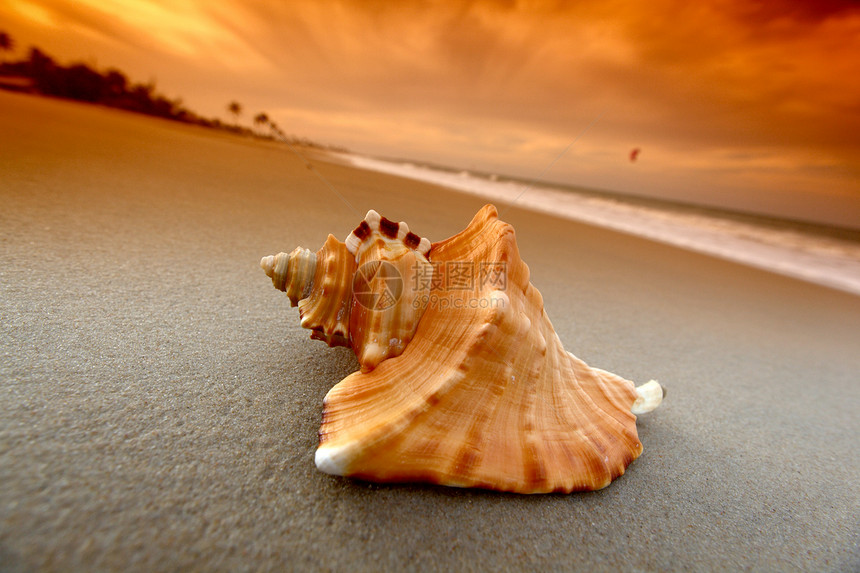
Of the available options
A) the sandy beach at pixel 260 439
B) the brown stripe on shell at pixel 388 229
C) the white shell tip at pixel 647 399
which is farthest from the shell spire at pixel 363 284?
the white shell tip at pixel 647 399

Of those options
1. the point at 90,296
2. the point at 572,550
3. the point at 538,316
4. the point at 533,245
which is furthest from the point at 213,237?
the point at 533,245

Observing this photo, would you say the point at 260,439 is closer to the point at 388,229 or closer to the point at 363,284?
the point at 363,284

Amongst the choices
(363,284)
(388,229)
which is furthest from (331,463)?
(388,229)

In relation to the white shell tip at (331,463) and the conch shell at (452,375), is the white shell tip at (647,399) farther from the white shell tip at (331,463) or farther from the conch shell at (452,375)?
the white shell tip at (331,463)

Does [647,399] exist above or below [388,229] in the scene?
below

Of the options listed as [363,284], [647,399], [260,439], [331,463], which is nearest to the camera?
[331,463]

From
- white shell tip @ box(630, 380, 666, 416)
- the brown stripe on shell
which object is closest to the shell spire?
the brown stripe on shell

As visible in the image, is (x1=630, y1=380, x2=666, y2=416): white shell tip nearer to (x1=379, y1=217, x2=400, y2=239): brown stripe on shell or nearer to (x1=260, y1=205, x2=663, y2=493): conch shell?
(x1=260, y1=205, x2=663, y2=493): conch shell
